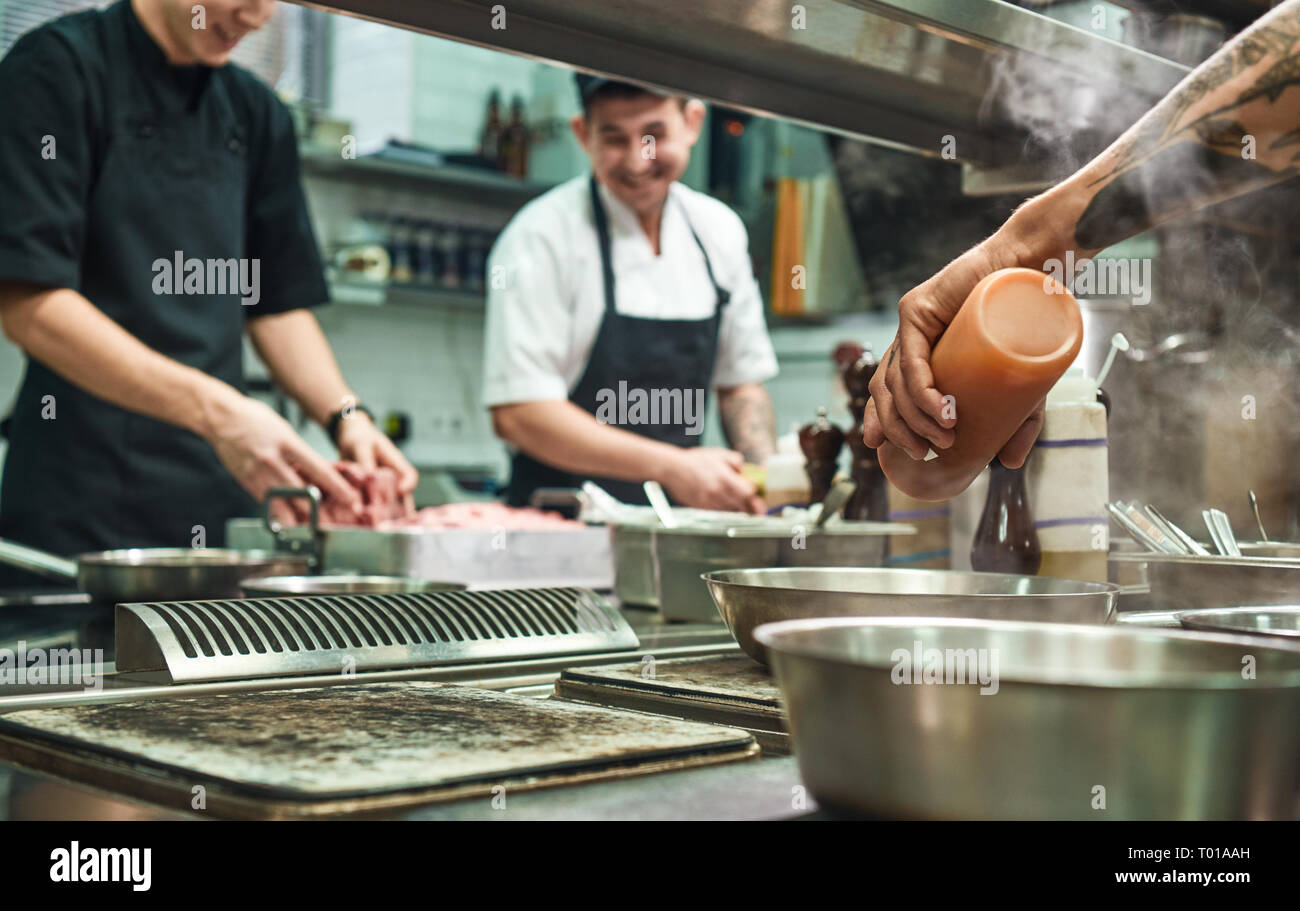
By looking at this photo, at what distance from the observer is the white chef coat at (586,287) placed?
2.77 meters

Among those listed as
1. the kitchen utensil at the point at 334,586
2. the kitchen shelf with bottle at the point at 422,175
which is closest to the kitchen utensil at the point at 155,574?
the kitchen utensil at the point at 334,586

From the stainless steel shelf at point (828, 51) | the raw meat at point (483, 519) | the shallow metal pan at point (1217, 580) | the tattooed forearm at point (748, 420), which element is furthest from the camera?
the tattooed forearm at point (748, 420)

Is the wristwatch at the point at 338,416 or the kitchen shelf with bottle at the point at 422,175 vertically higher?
the kitchen shelf with bottle at the point at 422,175

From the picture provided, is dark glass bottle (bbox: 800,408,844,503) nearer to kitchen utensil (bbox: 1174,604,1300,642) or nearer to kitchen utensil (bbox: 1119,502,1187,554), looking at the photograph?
kitchen utensil (bbox: 1119,502,1187,554)

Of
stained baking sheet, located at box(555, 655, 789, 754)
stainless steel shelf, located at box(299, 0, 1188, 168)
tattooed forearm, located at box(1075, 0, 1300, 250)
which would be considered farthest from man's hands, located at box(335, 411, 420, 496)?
tattooed forearm, located at box(1075, 0, 1300, 250)

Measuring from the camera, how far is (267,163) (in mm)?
2568

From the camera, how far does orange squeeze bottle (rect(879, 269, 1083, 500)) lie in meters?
0.80

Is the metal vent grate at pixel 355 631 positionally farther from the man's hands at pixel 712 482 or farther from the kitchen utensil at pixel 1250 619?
the man's hands at pixel 712 482

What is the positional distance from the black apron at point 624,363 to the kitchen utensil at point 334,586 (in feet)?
4.91

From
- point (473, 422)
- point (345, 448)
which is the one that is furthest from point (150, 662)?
point (473, 422)

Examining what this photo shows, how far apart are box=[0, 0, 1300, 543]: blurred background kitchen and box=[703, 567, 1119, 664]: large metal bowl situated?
18.3 inches

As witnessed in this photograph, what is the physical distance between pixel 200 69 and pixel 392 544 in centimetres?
130

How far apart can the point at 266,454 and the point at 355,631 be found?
1.02m


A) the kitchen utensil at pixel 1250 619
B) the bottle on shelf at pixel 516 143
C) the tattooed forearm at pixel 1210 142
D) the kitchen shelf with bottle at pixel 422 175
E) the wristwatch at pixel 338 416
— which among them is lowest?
the kitchen utensil at pixel 1250 619
